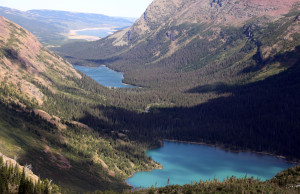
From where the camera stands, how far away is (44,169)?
434 ft

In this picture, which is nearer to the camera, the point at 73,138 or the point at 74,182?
the point at 74,182

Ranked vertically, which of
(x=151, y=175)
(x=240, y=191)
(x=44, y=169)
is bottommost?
(x=151, y=175)

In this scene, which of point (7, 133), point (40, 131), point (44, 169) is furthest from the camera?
point (40, 131)

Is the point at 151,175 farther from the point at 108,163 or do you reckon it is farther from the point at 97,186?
the point at 97,186

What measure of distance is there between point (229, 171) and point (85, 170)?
75.2m

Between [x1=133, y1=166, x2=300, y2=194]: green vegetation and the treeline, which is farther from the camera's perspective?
[x1=133, y1=166, x2=300, y2=194]: green vegetation

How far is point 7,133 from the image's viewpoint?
145875 mm

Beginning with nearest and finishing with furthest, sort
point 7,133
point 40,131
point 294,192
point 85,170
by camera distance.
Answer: point 294,192, point 7,133, point 85,170, point 40,131

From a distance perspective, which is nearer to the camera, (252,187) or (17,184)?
(17,184)

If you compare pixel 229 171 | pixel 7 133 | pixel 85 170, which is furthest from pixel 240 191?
pixel 229 171

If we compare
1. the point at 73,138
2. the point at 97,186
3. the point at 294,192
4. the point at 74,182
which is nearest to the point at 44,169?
the point at 74,182

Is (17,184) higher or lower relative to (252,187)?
lower

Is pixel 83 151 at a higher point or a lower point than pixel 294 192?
lower

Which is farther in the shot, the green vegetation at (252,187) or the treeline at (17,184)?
the green vegetation at (252,187)
